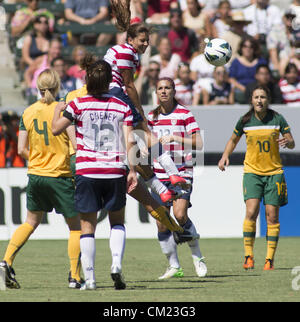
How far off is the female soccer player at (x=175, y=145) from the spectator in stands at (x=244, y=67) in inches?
282

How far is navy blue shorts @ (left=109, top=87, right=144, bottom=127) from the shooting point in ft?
27.2

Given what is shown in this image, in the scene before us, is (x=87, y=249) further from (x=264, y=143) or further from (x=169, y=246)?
(x=264, y=143)

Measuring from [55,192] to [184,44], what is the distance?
987 cm

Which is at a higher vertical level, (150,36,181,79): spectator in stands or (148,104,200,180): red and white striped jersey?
(150,36,181,79): spectator in stands

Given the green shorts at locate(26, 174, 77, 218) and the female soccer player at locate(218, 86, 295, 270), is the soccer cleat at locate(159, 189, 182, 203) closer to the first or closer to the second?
the green shorts at locate(26, 174, 77, 218)

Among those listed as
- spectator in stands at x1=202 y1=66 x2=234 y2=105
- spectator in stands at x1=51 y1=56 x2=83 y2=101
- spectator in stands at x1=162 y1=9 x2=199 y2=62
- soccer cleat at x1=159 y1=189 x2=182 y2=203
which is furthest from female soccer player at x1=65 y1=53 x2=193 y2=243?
spectator in stands at x1=162 y1=9 x2=199 y2=62

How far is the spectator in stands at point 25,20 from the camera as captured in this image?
18.5 m

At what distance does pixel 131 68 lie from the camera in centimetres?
855

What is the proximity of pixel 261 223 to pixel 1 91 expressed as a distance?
644 cm

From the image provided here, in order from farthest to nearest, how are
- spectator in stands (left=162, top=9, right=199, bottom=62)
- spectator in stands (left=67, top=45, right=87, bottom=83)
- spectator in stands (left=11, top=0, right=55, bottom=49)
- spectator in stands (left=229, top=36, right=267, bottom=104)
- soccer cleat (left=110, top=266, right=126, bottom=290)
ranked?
1. spectator in stands (left=11, top=0, right=55, bottom=49)
2. spectator in stands (left=162, top=9, right=199, bottom=62)
3. spectator in stands (left=67, top=45, right=87, bottom=83)
4. spectator in stands (left=229, top=36, right=267, bottom=104)
5. soccer cleat (left=110, top=266, right=126, bottom=290)

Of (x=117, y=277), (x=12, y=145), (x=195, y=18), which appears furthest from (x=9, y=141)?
(x=117, y=277)

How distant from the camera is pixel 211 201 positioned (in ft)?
48.5

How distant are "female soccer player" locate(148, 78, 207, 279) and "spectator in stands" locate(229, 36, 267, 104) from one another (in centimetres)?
716

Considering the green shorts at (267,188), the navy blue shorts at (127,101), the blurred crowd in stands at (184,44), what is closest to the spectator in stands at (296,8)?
the blurred crowd in stands at (184,44)
